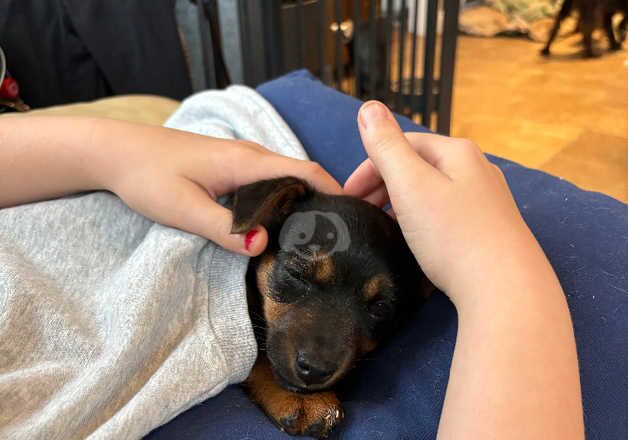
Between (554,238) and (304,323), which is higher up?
(554,238)

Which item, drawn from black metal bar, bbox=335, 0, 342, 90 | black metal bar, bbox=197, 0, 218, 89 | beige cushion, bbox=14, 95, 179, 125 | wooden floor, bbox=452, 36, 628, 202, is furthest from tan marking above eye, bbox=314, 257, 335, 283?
black metal bar, bbox=197, 0, 218, 89

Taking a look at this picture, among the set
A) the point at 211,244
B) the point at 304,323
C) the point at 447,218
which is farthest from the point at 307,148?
the point at 447,218

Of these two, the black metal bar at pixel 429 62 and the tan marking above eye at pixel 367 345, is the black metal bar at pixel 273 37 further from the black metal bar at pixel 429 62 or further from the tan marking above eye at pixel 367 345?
the tan marking above eye at pixel 367 345

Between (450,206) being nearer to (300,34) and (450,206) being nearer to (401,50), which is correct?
(401,50)

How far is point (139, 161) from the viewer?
3.95 feet

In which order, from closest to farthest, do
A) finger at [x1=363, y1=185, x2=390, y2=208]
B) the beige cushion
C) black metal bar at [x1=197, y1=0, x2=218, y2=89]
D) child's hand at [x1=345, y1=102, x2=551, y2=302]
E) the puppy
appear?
child's hand at [x1=345, y1=102, x2=551, y2=302] → finger at [x1=363, y1=185, x2=390, y2=208] → the puppy → the beige cushion → black metal bar at [x1=197, y1=0, x2=218, y2=89]

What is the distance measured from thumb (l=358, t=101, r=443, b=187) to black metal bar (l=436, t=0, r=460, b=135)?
1.67 metres

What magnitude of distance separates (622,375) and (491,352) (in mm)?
345

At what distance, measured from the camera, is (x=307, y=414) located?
1.04m

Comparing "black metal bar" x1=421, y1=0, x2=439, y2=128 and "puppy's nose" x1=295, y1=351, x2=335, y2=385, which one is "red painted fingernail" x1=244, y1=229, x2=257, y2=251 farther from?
"black metal bar" x1=421, y1=0, x2=439, y2=128

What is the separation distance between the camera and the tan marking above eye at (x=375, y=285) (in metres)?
1.17

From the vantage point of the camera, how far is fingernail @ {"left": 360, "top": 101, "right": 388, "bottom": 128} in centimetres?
100

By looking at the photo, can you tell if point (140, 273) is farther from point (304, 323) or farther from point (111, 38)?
point (111, 38)

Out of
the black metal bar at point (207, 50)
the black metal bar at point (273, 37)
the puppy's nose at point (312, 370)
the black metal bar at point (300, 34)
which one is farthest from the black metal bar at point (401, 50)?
the puppy's nose at point (312, 370)
